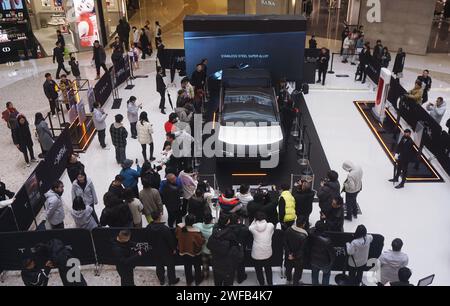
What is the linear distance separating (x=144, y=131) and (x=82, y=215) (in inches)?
134

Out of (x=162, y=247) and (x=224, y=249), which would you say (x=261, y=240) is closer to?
(x=224, y=249)

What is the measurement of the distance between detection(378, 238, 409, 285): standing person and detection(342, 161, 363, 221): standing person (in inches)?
93.6

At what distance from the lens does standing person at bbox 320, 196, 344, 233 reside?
7398mm

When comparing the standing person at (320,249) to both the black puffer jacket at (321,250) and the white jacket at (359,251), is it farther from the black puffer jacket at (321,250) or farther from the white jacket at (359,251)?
the white jacket at (359,251)

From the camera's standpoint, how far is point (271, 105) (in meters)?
11.9

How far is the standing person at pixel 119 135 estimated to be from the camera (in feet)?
33.6

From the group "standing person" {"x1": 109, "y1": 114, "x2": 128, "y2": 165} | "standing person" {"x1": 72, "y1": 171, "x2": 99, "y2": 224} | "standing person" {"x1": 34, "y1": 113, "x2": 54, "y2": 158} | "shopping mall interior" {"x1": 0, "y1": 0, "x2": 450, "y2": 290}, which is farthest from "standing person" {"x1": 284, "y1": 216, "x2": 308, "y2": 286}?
"standing person" {"x1": 34, "y1": 113, "x2": 54, "y2": 158}

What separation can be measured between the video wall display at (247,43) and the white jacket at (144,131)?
18.4 feet

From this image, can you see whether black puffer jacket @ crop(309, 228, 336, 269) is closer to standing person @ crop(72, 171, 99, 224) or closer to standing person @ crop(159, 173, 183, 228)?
standing person @ crop(159, 173, 183, 228)

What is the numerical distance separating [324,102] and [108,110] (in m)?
7.00

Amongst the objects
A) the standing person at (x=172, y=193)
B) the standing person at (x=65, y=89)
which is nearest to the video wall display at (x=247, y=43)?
the standing person at (x=65, y=89)

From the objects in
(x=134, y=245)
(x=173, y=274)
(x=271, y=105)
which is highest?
(x=271, y=105)

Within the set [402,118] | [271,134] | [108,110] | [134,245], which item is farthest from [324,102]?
[134,245]

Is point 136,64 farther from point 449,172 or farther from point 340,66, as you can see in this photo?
point 449,172
